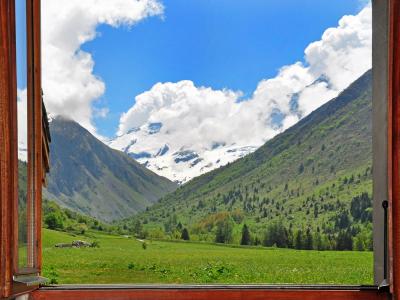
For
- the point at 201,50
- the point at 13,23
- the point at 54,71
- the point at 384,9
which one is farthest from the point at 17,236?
the point at 201,50

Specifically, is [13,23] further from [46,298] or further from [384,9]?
[384,9]

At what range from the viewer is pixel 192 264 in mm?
Answer: 3326

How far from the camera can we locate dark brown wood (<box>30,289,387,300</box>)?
81.9 inches

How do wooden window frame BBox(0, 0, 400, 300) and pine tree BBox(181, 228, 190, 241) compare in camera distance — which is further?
pine tree BBox(181, 228, 190, 241)

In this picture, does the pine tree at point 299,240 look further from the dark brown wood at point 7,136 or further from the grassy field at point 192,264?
the dark brown wood at point 7,136

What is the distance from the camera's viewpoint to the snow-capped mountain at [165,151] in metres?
3.22

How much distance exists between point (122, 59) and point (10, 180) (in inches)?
76.4

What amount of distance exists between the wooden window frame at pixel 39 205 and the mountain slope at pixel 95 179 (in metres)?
1.37

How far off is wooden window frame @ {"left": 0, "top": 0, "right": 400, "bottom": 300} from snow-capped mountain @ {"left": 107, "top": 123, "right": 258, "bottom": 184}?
0.96 metres

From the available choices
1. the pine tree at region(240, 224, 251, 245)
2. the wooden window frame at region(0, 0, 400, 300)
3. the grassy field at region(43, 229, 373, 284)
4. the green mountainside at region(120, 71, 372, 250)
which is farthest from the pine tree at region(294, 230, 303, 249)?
the wooden window frame at region(0, 0, 400, 300)

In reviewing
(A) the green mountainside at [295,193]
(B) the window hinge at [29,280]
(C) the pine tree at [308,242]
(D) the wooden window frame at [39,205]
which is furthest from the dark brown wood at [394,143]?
(C) the pine tree at [308,242]

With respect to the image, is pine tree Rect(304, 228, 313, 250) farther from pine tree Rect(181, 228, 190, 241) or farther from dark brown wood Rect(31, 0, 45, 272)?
dark brown wood Rect(31, 0, 45, 272)

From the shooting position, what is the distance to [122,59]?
3.60m

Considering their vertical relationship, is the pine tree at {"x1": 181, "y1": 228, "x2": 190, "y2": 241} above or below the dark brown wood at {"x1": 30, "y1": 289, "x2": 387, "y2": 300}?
above
